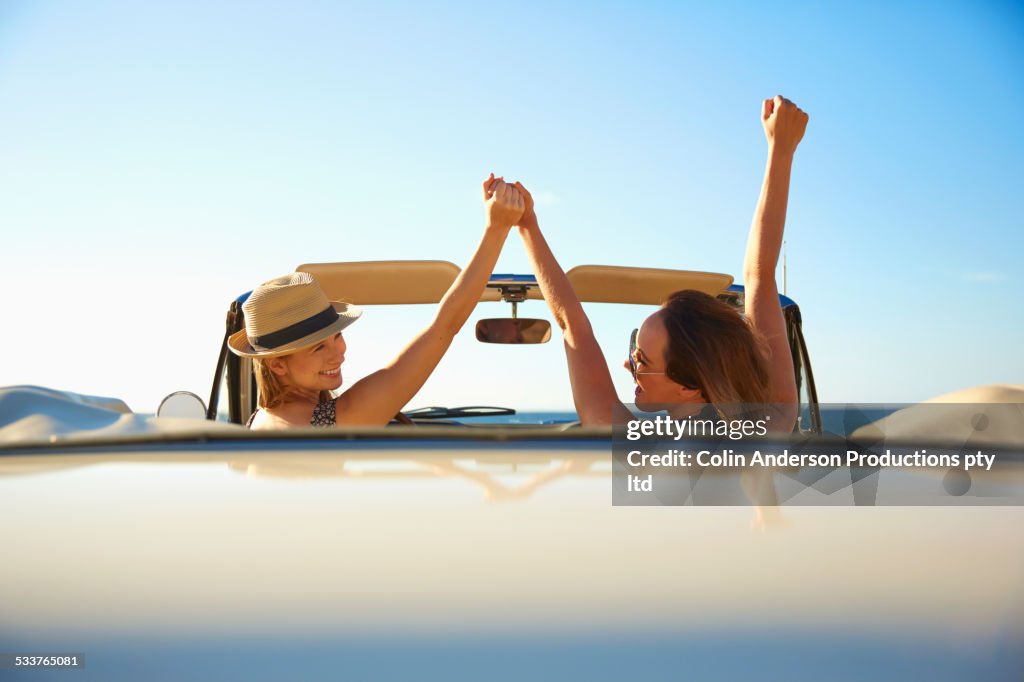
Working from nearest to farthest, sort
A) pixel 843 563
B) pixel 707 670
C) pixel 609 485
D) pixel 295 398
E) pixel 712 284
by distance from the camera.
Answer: pixel 707 670 → pixel 843 563 → pixel 609 485 → pixel 295 398 → pixel 712 284

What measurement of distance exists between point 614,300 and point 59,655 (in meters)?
3.58

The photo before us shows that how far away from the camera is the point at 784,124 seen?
2.45 metres

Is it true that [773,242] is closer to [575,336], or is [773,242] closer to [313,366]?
[575,336]

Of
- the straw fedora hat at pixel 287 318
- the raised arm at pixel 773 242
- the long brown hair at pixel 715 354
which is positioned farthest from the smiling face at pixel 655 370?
the straw fedora hat at pixel 287 318

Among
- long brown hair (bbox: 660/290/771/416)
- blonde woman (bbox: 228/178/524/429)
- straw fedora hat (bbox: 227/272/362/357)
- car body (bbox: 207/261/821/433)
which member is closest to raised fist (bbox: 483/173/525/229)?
blonde woman (bbox: 228/178/524/429)

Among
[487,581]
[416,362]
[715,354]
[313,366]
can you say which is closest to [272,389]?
[313,366]

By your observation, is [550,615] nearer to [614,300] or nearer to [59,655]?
[59,655]

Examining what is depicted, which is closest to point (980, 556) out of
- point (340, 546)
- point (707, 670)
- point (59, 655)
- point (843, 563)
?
point (843, 563)

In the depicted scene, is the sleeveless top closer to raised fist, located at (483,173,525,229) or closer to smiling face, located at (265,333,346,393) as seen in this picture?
smiling face, located at (265,333,346,393)

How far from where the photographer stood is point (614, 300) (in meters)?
4.23

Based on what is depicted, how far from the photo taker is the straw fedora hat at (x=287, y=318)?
2.70m

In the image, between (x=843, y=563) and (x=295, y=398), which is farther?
(x=295, y=398)

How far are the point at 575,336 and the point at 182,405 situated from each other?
1601 millimetres

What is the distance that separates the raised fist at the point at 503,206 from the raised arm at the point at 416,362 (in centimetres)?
11
